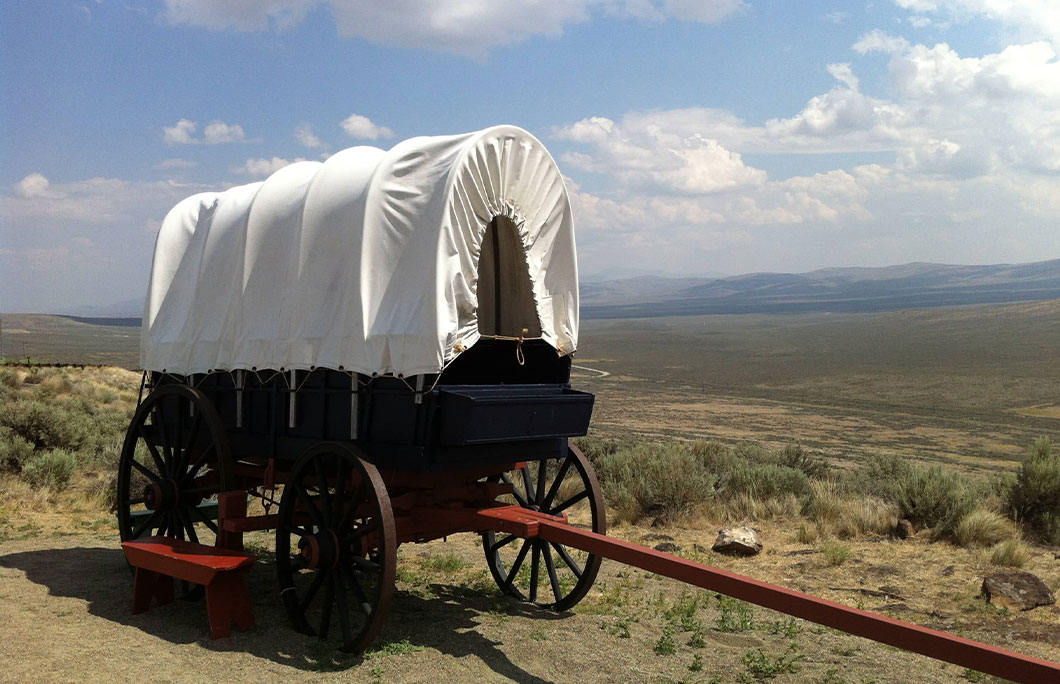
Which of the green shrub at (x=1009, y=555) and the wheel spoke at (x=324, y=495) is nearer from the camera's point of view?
the wheel spoke at (x=324, y=495)

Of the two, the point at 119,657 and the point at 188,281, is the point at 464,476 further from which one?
the point at 188,281

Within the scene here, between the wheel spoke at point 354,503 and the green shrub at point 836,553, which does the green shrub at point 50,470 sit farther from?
the green shrub at point 836,553

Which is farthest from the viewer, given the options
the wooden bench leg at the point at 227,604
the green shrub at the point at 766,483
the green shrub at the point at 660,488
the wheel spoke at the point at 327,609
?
the green shrub at the point at 766,483

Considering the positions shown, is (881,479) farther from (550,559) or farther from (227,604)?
(227,604)

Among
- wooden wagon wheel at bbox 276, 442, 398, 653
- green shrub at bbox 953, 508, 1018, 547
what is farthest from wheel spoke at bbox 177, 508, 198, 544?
green shrub at bbox 953, 508, 1018, 547

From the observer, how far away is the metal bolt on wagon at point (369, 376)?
5672 millimetres

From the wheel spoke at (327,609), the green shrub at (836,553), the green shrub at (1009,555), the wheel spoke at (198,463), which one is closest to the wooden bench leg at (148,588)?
the wheel spoke at (198,463)

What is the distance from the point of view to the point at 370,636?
5453mm

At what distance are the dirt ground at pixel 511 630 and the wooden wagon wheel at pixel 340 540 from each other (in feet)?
0.72

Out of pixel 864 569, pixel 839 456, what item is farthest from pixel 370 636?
pixel 839 456

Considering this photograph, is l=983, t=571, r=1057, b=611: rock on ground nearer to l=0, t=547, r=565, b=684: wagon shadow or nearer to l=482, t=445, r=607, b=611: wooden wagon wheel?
l=482, t=445, r=607, b=611: wooden wagon wheel

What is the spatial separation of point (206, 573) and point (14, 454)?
24.1ft

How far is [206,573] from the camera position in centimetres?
595

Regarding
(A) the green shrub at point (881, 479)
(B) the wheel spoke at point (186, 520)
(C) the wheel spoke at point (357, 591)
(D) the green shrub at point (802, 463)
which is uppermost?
(B) the wheel spoke at point (186, 520)
